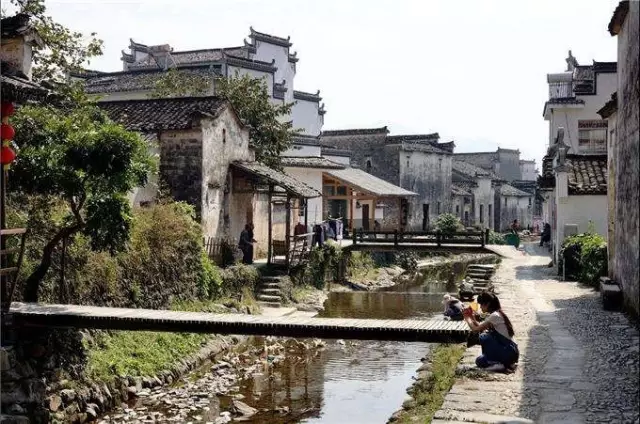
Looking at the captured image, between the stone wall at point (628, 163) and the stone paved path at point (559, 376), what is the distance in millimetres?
912

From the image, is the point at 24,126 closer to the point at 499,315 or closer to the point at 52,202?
the point at 52,202

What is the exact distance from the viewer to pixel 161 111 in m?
23.8

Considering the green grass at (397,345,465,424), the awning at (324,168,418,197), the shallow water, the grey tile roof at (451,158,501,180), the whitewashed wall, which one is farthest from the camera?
the grey tile roof at (451,158,501,180)

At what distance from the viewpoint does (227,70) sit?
38.0 meters

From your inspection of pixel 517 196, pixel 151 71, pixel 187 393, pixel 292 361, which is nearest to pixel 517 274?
pixel 292 361

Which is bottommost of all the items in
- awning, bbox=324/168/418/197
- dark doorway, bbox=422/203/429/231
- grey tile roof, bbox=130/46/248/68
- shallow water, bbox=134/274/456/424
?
shallow water, bbox=134/274/456/424

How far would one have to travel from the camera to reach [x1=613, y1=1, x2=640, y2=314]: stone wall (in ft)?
40.7

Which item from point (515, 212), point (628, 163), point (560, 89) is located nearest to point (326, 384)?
point (628, 163)

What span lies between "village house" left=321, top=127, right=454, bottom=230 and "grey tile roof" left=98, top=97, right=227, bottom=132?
21.2 m

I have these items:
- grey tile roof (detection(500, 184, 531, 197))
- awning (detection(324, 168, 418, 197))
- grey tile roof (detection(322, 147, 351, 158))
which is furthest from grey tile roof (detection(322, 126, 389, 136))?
grey tile roof (detection(500, 184, 531, 197))

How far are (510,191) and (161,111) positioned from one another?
139 feet

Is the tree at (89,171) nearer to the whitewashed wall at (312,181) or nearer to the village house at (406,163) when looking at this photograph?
the whitewashed wall at (312,181)

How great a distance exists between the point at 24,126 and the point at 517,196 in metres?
53.1

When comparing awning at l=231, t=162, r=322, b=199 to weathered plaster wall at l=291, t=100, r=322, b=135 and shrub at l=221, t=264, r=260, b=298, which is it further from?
weathered plaster wall at l=291, t=100, r=322, b=135
